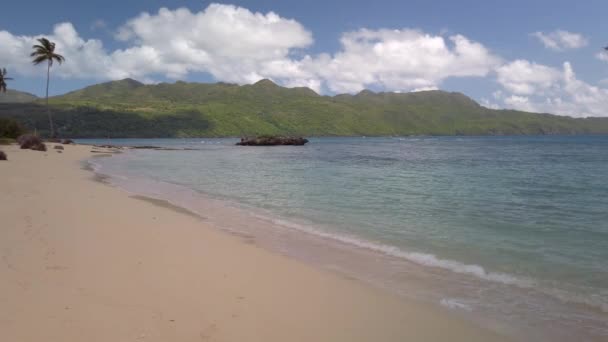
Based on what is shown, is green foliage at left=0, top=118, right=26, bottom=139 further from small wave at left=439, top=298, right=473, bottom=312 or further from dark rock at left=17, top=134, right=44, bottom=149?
small wave at left=439, top=298, right=473, bottom=312

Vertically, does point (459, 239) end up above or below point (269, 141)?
below

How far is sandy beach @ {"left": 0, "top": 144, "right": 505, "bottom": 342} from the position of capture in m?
4.39

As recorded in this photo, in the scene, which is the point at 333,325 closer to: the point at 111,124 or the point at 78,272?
the point at 78,272

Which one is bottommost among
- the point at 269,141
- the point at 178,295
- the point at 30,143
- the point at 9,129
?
the point at 178,295

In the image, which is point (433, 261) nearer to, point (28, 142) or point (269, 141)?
point (28, 142)

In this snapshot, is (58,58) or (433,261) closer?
(433,261)

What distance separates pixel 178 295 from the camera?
546cm

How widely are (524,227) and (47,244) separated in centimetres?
1120

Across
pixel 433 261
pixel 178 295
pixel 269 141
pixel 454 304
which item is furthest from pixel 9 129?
pixel 454 304

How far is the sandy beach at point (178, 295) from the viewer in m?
4.39

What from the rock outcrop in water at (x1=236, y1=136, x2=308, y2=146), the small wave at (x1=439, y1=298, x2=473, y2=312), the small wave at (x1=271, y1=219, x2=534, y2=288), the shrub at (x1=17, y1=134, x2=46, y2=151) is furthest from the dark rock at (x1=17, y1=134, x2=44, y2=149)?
the rock outcrop in water at (x1=236, y1=136, x2=308, y2=146)

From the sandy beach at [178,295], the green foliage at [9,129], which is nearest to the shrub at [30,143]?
the green foliage at [9,129]

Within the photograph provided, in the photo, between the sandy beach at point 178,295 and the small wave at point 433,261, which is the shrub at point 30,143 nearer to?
the sandy beach at point 178,295

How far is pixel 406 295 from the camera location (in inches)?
243
